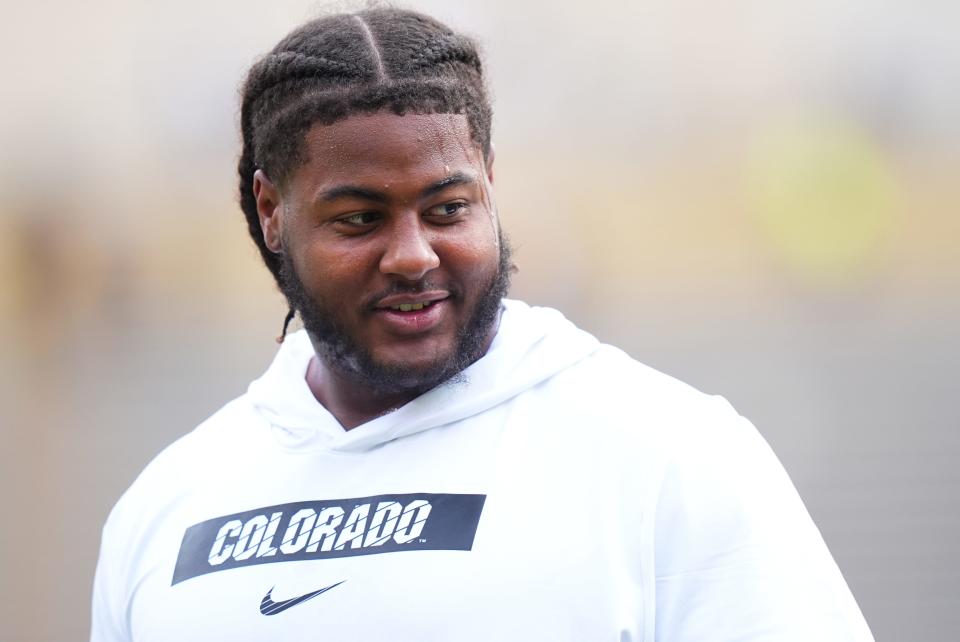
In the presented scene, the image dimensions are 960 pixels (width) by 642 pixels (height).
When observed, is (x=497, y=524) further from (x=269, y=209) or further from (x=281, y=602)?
(x=269, y=209)

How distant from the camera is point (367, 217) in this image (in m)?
1.64

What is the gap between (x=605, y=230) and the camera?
148 inches

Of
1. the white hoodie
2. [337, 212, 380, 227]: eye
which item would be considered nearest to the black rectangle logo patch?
the white hoodie

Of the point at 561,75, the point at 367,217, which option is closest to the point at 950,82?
the point at 561,75

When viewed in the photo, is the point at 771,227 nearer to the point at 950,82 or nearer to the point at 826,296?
the point at 826,296

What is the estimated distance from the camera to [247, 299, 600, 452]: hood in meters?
1.68

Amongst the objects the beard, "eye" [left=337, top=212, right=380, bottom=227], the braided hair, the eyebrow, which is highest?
the braided hair

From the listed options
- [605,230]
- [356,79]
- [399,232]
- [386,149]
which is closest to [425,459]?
[399,232]

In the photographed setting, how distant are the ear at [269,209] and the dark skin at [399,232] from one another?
0.14m

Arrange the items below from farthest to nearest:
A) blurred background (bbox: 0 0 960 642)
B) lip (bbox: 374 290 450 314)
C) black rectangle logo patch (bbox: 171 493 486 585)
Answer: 1. blurred background (bbox: 0 0 960 642)
2. lip (bbox: 374 290 450 314)
3. black rectangle logo patch (bbox: 171 493 486 585)

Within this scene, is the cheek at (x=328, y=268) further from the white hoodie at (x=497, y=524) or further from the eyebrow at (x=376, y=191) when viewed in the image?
the white hoodie at (x=497, y=524)

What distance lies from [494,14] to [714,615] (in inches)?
112

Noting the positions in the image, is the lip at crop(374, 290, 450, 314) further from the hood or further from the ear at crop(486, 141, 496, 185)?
the ear at crop(486, 141, 496, 185)

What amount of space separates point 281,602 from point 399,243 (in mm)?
547
